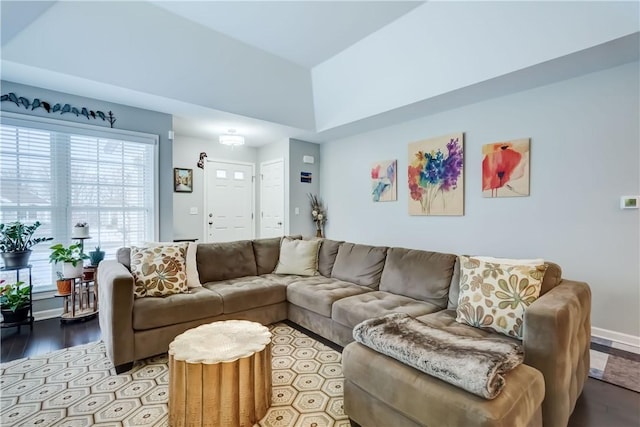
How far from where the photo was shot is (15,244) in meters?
2.97

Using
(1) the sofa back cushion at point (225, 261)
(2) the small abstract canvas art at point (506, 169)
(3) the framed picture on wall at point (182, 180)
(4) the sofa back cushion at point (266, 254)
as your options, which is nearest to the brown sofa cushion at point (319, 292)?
(4) the sofa back cushion at point (266, 254)

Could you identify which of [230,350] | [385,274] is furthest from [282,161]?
[230,350]

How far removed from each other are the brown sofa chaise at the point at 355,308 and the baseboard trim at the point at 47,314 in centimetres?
136

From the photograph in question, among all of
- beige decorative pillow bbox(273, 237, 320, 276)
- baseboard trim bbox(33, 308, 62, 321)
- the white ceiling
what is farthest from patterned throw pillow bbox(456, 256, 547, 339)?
baseboard trim bbox(33, 308, 62, 321)

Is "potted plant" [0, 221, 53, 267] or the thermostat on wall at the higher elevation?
the thermostat on wall

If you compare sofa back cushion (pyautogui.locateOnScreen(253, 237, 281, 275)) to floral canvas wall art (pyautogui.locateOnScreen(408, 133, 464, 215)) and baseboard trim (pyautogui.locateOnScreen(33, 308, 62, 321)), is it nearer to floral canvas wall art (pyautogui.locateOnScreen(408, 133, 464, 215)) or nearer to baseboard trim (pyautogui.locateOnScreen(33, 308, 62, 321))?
floral canvas wall art (pyautogui.locateOnScreen(408, 133, 464, 215))

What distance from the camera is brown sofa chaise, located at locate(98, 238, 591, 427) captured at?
1.47 metres

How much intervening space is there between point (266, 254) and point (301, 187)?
2.12m

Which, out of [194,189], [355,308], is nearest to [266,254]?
[355,308]

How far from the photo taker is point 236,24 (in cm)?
315

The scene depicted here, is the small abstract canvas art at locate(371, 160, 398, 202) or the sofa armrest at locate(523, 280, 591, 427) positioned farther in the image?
the small abstract canvas art at locate(371, 160, 398, 202)

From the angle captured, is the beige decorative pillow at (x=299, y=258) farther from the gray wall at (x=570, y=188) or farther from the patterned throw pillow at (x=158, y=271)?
the gray wall at (x=570, y=188)

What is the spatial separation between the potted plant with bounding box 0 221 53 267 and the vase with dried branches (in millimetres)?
3720

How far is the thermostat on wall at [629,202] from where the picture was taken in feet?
8.45
